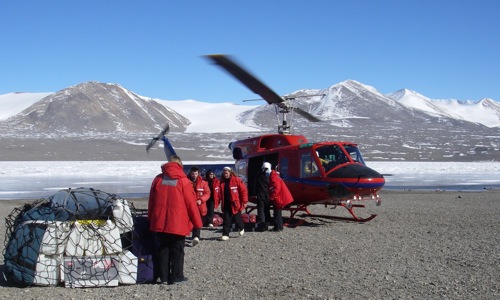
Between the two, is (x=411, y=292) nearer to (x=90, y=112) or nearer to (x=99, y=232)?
(x=99, y=232)

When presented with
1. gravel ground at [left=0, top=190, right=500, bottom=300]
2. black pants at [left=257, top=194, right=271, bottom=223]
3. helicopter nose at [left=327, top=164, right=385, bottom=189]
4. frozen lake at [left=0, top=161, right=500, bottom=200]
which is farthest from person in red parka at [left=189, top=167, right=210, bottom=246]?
frozen lake at [left=0, top=161, right=500, bottom=200]

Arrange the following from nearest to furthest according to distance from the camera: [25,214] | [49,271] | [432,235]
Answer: [49,271], [25,214], [432,235]

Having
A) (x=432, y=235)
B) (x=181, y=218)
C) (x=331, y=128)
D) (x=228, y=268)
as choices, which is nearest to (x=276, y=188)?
(x=432, y=235)

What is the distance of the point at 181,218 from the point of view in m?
6.52

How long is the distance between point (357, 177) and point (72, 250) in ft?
21.6

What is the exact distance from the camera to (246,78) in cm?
1094

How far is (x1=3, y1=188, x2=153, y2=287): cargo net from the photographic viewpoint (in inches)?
252

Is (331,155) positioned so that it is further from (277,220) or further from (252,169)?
(252,169)

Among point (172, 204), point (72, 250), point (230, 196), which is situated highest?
point (172, 204)

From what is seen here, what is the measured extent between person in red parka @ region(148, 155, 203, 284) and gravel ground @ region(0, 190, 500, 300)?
26cm

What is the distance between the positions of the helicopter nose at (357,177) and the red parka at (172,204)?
5.62m

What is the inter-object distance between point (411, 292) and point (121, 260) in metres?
3.18

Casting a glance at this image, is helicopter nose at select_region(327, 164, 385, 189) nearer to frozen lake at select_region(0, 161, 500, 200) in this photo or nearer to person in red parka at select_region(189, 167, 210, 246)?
person in red parka at select_region(189, 167, 210, 246)

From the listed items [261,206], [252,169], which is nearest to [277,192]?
[261,206]
